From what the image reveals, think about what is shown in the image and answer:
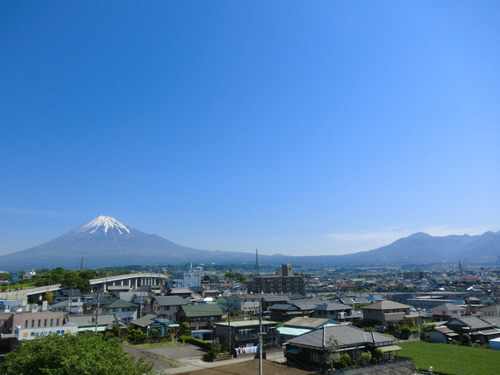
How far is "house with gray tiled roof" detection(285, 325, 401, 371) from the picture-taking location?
2255 cm

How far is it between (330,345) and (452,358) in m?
10.6

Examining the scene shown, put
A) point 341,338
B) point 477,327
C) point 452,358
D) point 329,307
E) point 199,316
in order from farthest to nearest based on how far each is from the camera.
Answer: point 329,307, point 199,316, point 477,327, point 452,358, point 341,338

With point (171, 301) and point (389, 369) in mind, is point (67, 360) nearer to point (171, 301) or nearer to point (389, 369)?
point (389, 369)

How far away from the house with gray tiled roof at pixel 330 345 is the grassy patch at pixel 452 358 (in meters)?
2.83

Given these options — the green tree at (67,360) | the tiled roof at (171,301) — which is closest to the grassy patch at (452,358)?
the green tree at (67,360)

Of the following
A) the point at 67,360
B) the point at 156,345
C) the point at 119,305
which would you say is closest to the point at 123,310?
the point at 119,305

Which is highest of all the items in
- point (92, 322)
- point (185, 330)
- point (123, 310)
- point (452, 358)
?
point (92, 322)

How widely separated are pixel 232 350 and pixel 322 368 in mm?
8090

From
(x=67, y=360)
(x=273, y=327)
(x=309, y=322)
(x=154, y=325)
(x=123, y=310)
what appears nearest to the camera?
(x=67, y=360)

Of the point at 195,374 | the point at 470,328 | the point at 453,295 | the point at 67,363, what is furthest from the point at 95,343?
the point at 453,295

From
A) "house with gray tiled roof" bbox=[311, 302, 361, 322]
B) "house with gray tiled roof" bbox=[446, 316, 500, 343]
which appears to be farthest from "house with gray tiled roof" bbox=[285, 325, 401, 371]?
"house with gray tiled roof" bbox=[311, 302, 361, 322]

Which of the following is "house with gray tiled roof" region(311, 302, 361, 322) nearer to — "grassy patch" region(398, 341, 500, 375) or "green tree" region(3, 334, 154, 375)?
"grassy patch" region(398, 341, 500, 375)

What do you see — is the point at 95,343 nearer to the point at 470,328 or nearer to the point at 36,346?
the point at 36,346

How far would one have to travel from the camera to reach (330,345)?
22531 millimetres
